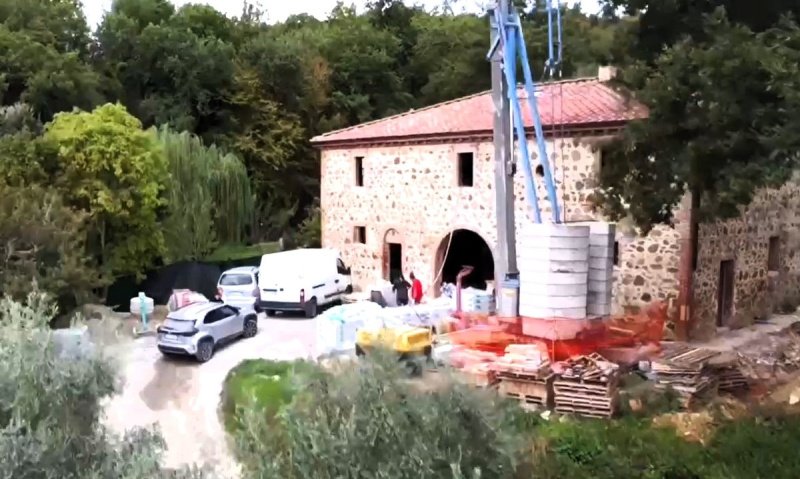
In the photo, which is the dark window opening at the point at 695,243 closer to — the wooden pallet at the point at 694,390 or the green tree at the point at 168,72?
the wooden pallet at the point at 694,390

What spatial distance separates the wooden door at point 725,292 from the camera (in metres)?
18.9

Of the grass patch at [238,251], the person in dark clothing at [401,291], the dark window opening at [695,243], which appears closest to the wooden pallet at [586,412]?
the dark window opening at [695,243]

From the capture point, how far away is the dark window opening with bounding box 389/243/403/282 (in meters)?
23.4

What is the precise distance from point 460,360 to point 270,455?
7.19 metres

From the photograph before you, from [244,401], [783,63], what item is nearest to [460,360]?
[244,401]

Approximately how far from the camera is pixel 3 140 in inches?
822

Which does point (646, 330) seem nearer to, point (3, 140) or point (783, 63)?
point (783, 63)

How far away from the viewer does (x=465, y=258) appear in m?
23.9

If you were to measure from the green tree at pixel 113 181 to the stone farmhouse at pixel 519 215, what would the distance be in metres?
5.09

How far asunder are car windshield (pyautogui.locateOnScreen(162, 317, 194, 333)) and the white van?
3935mm

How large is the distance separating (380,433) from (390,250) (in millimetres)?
16486

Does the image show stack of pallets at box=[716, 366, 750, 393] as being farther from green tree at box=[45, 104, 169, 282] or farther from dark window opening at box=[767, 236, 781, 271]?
green tree at box=[45, 104, 169, 282]

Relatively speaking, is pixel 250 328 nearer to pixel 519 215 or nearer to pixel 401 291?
pixel 401 291

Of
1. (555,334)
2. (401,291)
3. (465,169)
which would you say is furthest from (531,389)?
(465,169)
